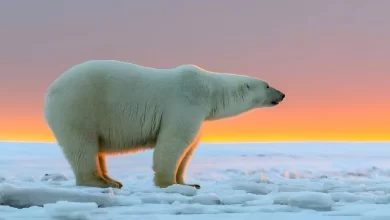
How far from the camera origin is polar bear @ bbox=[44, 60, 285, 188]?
6.42m

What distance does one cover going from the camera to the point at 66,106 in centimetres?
643

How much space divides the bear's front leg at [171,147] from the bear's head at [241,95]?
773 mm

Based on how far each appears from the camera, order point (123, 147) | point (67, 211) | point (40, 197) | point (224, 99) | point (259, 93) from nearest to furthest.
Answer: point (67, 211) → point (40, 197) → point (123, 147) → point (224, 99) → point (259, 93)

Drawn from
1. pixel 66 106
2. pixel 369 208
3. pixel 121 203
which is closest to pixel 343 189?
pixel 369 208

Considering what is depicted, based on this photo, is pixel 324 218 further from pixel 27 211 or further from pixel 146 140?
pixel 146 140

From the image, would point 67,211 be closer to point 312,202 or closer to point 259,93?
point 312,202

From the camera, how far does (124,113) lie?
6.61m

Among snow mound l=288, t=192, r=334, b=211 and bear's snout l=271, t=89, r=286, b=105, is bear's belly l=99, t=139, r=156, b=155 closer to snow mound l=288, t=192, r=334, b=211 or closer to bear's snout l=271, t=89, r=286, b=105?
bear's snout l=271, t=89, r=286, b=105

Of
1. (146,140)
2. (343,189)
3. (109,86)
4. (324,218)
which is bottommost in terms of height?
(324,218)

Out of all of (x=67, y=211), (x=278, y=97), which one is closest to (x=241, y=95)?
(x=278, y=97)

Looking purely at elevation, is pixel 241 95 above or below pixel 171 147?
above

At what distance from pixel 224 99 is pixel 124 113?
4.77 feet

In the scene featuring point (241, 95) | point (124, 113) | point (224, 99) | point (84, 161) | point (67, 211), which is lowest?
point (67, 211)

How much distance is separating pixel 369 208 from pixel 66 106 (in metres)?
3.75
